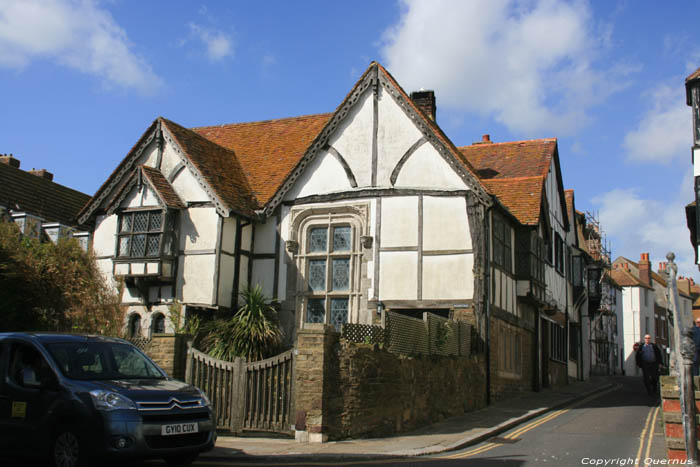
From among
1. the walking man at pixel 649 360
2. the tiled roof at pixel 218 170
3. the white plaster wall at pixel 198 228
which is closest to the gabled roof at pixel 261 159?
the tiled roof at pixel 218 170

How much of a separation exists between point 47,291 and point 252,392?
332 inches

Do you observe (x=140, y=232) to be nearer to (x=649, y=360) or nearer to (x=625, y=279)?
(x=649, y=360)

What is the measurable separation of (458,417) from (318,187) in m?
7.80

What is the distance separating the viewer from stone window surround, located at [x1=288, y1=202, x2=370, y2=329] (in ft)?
64.3

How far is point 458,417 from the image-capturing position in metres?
15.9

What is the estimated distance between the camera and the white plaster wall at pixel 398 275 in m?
18.9

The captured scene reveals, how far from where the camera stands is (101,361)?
31.1 ft

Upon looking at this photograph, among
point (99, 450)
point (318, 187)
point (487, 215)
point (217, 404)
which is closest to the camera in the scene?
point (99, 450)

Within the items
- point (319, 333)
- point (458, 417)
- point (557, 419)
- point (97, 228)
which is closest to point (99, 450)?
point (319, 333)

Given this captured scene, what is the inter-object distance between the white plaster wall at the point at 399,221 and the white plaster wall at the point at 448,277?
81 centimetres

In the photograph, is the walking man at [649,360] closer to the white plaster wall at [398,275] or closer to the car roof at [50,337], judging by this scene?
the white plaster wall at [398,275]

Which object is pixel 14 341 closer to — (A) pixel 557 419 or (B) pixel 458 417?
(B) pixel 458 417

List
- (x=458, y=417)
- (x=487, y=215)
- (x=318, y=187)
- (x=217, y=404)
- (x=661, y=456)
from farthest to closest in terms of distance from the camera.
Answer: (x=318, y=187) → (x=487, y=215) → (x=458, y=417) → (x=217, y=404) → (x=661, y=456)

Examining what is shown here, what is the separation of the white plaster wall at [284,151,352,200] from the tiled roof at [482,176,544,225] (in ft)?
15.1
